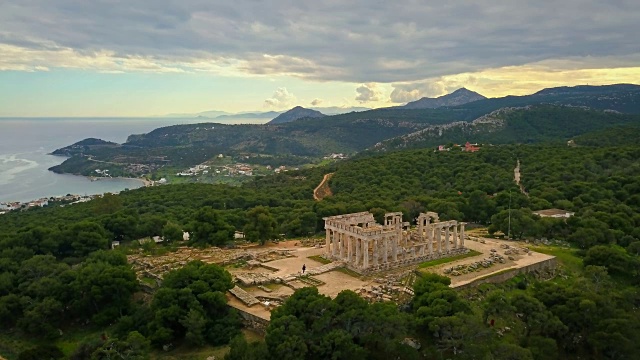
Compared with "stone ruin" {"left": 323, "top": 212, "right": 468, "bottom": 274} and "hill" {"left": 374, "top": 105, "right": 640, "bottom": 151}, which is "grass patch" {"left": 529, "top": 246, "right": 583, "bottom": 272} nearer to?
"stone ruin" {"left": 323, "top": 212, "right": 468, "bottom": 274}

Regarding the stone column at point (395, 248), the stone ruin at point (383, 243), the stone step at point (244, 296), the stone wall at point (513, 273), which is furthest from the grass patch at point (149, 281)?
the stone wall at point (513, 273)

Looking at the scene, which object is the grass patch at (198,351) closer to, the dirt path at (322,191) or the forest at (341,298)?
the forest at (341,298)

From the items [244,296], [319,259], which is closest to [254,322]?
[244,296]

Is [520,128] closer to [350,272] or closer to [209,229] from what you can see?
[209,229]

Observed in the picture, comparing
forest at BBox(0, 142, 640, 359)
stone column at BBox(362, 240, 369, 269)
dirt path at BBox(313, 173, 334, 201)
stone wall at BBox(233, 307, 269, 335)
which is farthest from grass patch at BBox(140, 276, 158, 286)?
dirt path at BBox(313, 173, 334, 201)

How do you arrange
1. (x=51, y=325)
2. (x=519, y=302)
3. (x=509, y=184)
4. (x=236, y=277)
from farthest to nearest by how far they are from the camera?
(x=509, y=184) → (x=236, y=277) → (x=51, y=325) → (x=519, y=302)

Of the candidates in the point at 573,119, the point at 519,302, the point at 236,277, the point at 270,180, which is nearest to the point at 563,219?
the point at 519,302

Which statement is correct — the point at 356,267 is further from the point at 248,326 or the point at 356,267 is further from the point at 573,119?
the point at 573,119
